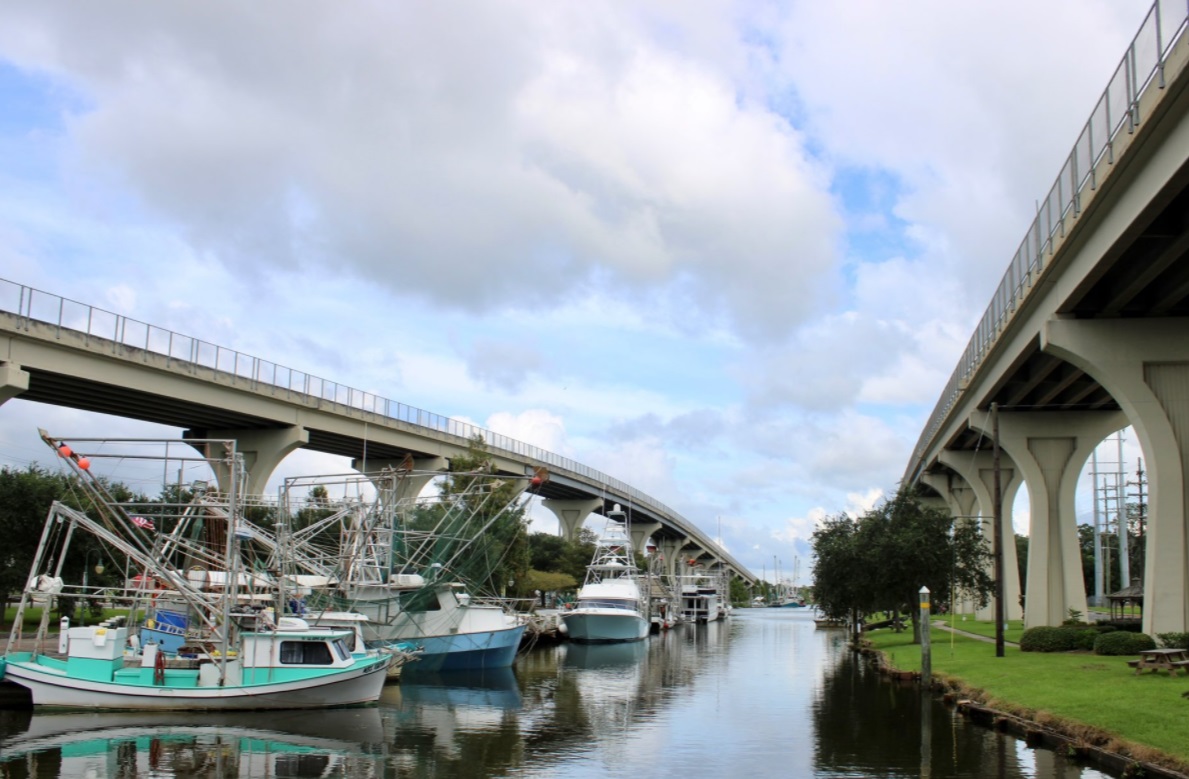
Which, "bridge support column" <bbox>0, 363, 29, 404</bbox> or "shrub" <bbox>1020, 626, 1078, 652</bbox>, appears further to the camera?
"bridge support column" <bbox>0, 363, 29, 404</bbox>

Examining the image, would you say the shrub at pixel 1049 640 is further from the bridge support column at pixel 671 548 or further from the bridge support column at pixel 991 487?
the bridge support column at pixel 671 548

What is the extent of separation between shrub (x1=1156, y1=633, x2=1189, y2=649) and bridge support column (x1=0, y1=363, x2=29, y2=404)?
1740 inches

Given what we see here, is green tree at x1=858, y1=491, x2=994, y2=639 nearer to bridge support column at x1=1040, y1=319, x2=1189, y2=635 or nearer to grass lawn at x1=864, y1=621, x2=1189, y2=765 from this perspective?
grass lawn at x1=864, y1=621, x2=1189, y2=765

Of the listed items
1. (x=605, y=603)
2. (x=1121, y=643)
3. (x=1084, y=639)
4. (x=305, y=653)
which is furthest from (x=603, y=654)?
(x=305, y=653)

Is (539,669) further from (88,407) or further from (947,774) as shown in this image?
(947,774)

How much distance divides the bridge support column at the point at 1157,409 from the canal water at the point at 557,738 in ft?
29.9

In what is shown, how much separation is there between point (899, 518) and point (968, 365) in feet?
29.6

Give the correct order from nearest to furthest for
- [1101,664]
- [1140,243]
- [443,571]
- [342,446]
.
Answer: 1. [1140,243]
2. [1101,664]
3. [443,571]
4. [342,446]

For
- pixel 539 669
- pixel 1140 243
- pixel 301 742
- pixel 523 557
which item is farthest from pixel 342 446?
pixel 1140 243

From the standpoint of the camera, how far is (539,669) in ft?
170

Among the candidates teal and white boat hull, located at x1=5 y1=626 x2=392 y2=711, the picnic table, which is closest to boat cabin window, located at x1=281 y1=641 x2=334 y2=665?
teal and white boat hull, located at x1=5 y1=626 x2=392 y2=711

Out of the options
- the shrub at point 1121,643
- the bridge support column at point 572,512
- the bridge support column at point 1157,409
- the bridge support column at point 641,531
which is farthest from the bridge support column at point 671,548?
the bridge support column at point 1157,409

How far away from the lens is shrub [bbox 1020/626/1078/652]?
42344mm

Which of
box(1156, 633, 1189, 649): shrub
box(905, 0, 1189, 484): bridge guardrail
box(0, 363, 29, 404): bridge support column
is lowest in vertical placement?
box(1156, 633, 1189, 649): shrub
